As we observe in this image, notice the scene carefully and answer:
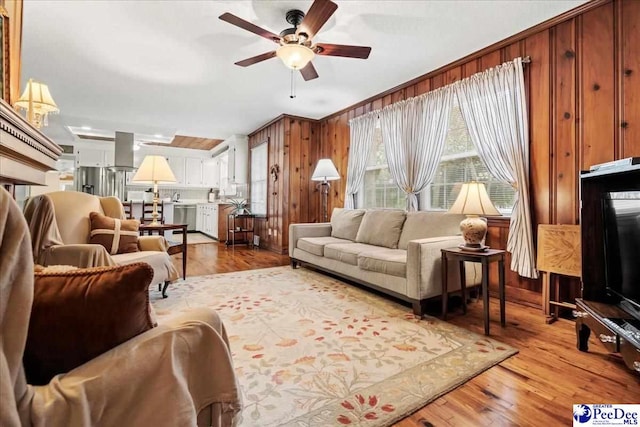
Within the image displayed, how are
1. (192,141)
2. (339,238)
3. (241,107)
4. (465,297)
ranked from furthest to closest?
(192,141) → (241,107) → (339,238) → (465,297)

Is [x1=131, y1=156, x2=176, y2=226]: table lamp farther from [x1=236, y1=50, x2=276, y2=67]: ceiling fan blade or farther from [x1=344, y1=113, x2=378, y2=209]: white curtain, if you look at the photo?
[x1=344, y1=113, x2=378, y2=209]: white curtain

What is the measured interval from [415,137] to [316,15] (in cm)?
206

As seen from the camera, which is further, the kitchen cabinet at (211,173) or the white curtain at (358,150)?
the kitchen cabinet at (211,173)

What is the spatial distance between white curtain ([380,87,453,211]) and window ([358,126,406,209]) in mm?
272

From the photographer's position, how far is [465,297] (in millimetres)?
2707

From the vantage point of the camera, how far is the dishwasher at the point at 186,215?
9.26 metres

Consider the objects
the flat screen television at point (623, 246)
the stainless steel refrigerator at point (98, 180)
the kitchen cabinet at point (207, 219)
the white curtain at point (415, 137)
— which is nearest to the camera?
the flat screen television at point (623, 246)

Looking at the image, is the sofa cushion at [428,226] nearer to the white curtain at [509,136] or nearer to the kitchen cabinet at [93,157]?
the white curtain at [509,136]

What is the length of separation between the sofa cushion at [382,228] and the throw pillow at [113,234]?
93.5 inches

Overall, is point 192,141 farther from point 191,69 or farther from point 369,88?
point 369,88

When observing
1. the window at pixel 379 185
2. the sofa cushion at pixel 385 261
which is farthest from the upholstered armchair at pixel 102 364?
the window at pixel 379 185

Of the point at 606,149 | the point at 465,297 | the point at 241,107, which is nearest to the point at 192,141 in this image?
the point at 241,107

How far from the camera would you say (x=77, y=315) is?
67 centimetres

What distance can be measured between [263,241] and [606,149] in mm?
5292
